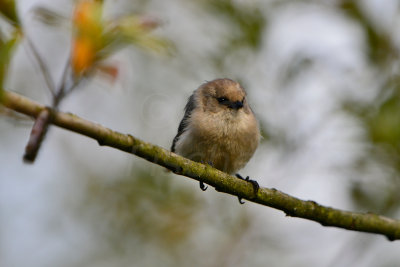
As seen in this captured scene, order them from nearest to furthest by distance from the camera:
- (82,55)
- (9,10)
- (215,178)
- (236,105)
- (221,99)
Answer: (9,10) → (82,55) → (215,178) → (236,105) → (221,99)

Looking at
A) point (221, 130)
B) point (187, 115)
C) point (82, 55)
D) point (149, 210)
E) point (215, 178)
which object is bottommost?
point (82, 55)

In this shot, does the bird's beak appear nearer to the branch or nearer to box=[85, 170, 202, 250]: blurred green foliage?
the branch

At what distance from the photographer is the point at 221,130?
15.8ft

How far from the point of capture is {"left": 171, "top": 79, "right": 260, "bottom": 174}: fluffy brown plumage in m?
4.80

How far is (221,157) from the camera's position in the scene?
191 inches

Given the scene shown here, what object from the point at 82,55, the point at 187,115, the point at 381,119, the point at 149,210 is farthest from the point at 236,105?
the point at 82,55

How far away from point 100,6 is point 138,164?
14.2 ft

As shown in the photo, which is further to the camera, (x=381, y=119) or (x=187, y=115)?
(x=187, y=115)

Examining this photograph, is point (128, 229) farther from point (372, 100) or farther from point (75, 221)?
point (372, 100)

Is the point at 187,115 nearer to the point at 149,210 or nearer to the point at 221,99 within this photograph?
the point at 221,99

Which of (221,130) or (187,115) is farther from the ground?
(187,115)

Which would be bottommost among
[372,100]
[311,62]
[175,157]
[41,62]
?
[41,62]

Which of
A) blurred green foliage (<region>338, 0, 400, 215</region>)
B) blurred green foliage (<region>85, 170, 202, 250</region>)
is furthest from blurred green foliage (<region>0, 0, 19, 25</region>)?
blurred green foliage (<region>85, 170, 202, 250</region>)

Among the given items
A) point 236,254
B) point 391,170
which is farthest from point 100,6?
point 391,170
